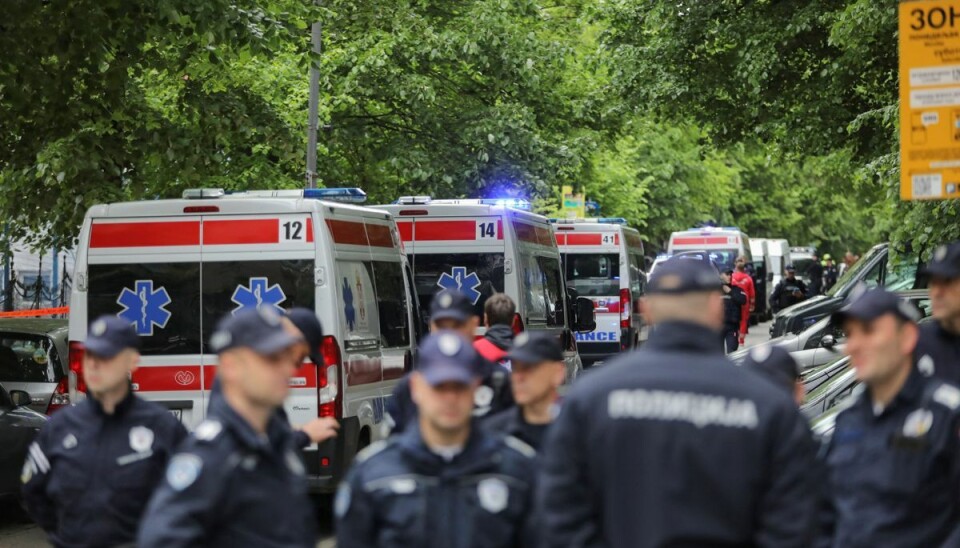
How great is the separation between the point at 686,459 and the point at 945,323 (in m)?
2.35

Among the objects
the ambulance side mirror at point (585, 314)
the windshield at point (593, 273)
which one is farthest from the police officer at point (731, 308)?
the ambulance side mirror at point (585, 314)

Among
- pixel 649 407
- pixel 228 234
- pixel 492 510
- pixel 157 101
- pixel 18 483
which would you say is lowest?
pixel 18 483

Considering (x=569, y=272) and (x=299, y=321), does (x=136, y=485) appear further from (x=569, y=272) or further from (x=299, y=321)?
(x=569, y=272)

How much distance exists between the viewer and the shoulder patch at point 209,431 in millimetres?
4066

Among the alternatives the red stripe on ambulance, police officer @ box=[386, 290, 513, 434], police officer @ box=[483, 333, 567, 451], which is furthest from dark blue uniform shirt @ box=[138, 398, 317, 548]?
the red stripe on ambulance

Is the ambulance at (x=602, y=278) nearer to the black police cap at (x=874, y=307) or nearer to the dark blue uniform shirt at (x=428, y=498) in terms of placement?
the black police cap at (x=874, y=307)

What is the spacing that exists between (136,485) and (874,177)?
13.7m

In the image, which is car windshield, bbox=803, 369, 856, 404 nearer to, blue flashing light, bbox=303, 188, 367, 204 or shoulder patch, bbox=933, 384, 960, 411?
blue flashing light, bbox=303, 188, 367, 204

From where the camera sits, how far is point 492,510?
4238 millimetres

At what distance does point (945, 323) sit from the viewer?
19.0ft

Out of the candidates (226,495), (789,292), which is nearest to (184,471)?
(226,495)

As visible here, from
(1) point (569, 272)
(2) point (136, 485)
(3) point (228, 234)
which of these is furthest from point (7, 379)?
(1) point (569, 272)

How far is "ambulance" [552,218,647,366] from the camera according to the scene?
83.1 feet

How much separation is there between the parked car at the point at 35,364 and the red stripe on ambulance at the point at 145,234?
2.39 meters
